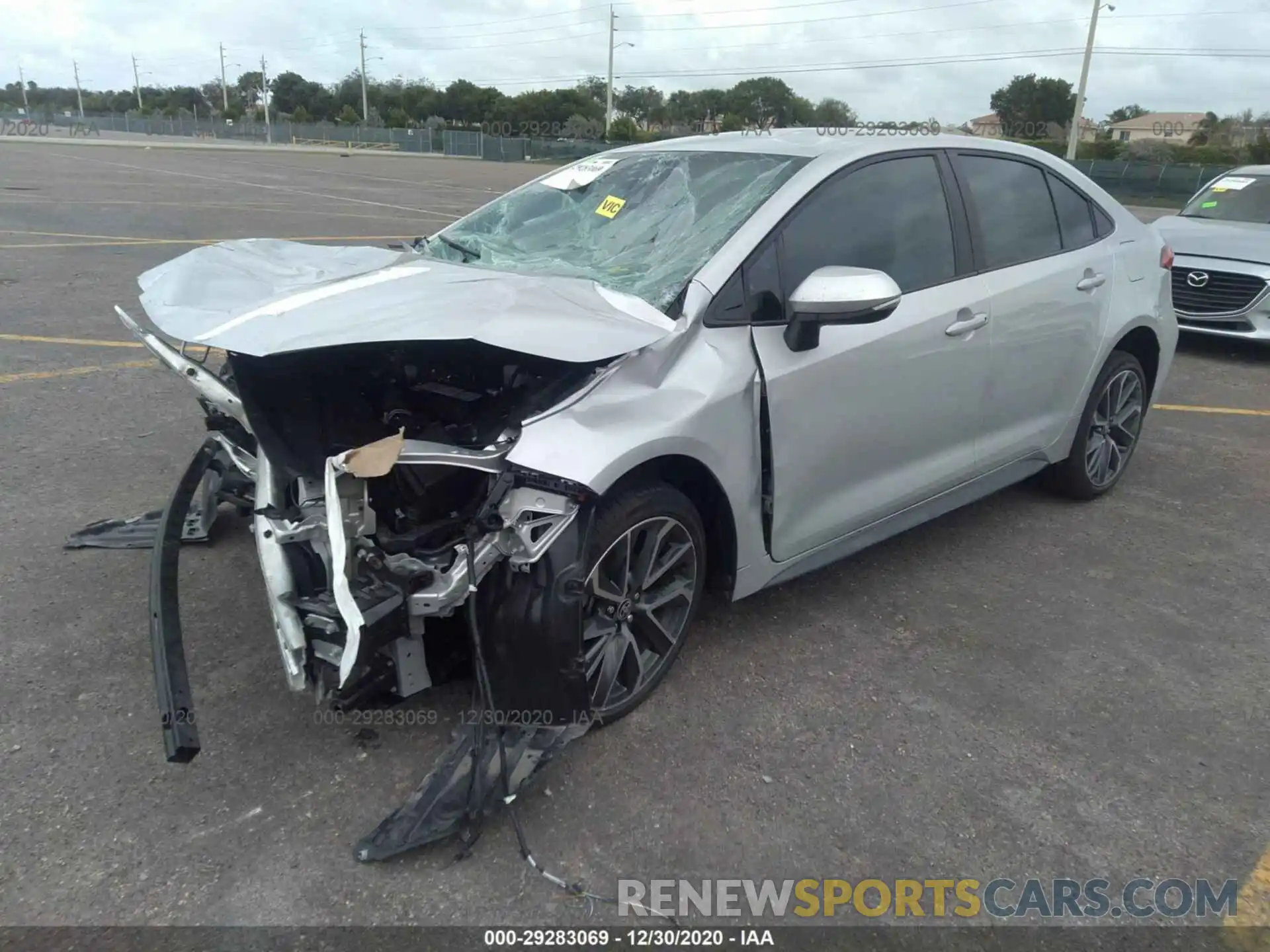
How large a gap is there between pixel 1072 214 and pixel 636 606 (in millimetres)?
3042

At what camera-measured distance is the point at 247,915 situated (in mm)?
2273

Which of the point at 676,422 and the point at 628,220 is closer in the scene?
the point at 676,422

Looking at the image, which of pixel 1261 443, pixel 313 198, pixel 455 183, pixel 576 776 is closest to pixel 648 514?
pixel 576 776

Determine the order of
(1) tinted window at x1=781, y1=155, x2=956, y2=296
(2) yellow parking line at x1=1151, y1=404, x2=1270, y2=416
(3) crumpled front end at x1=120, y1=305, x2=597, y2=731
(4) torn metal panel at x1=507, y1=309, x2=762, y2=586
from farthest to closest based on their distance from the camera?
(2) yellow parking line at x1=1151, y1=404, x2=1270, y2=416 → (1) tinted window at x1=781, y1=155, x2=956, y2=296 → (4) torn metal panel at x1=507, y1=309, x2=762, y2=586 → (3) crumpled front end at x1=120, y1=305, x2=597, y2=731

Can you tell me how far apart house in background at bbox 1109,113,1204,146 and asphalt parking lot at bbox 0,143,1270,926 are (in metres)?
78.9

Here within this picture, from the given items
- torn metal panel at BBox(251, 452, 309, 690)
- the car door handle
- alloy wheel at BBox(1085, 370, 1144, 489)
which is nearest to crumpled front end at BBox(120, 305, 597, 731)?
torn metal panel at BBox(251, 452, 309, 690)

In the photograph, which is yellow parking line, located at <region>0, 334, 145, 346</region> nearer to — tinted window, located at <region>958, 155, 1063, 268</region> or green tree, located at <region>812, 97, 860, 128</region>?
tinted window, located at <region>958, 155, 1063, 268</region>

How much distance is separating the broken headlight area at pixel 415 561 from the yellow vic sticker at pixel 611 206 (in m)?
1.11

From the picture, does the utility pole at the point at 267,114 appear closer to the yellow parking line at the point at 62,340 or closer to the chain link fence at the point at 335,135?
the chain link fence at the point at 335,135

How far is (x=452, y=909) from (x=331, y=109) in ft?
358

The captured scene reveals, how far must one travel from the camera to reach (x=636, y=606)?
2.98 meters

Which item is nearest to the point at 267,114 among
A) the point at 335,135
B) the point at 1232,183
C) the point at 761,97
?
the point at 335,135

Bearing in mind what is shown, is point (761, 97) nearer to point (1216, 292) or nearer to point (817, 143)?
point (1216, 292)

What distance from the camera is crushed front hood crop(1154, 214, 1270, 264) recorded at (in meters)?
8.48
